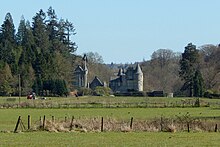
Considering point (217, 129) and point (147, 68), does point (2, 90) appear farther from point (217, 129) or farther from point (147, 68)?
point (217, 129)

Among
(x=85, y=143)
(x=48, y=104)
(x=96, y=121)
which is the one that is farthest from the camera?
(x=48, y=104)

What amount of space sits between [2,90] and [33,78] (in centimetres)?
799

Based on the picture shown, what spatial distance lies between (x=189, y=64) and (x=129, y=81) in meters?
46.7

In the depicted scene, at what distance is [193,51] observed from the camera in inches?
5404

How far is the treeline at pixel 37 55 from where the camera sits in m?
132

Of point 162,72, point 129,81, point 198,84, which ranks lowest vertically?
point 198,84

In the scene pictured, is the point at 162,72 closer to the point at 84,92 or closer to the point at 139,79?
the point at 139,79

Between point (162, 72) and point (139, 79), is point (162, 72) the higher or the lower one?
the higher one

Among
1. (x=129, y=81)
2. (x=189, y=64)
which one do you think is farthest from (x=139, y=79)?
(x=189, y=64)

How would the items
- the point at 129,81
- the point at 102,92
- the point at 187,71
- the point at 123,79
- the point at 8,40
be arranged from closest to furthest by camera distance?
the point at 187,71
the point at 102,92
the point at 8,40
the point at 129,81
the point at 123,79

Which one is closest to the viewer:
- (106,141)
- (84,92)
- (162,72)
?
(106,141)

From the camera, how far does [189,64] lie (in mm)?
138000

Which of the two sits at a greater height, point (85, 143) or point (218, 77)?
point (218, 77)

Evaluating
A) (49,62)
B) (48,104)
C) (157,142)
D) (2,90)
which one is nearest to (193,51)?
(49,62)
